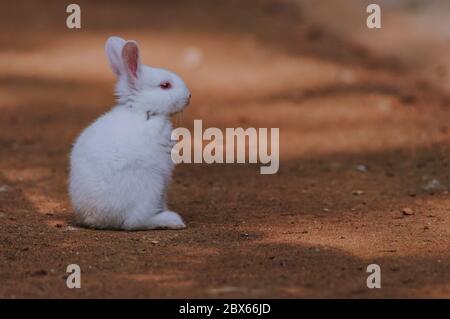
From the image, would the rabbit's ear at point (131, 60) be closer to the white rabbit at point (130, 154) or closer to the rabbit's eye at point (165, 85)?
the white rabbit at point (130, 154)

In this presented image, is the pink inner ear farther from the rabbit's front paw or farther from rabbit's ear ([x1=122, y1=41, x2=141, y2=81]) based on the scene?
Result: the rabbit's front paw

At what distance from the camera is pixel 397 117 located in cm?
1202

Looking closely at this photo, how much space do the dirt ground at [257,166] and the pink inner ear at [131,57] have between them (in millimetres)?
1183

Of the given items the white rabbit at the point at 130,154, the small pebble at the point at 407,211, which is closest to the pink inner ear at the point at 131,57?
the white rabbit at the point at 130,154

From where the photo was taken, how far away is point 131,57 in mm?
7301

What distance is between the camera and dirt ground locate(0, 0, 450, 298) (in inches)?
244

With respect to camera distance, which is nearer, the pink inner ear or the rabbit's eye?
the pink inner ear

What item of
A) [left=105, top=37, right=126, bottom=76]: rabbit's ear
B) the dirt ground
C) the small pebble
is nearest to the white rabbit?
[left=105, top=37, right=126, bottom=76]: rabbit's ear

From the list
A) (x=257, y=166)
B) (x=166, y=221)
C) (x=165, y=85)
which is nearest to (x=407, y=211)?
(x=166, y=221)

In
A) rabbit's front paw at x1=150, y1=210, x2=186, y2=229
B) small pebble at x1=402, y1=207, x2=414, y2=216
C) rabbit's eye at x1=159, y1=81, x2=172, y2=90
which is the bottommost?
rabbit's front paw at x1=150, y1=210, x2=186, y2=229

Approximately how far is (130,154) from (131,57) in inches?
28.2

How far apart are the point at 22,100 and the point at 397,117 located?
15.6 ft

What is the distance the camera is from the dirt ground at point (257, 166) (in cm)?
621
